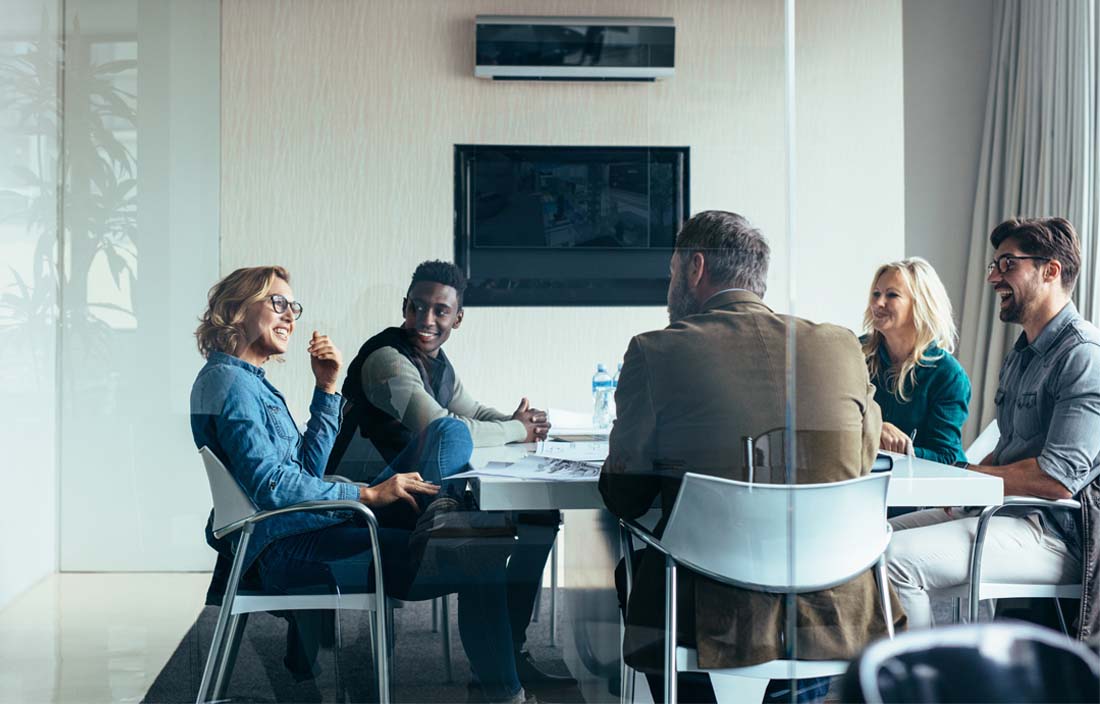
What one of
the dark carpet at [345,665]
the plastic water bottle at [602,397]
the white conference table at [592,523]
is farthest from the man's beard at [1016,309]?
the dark carpet at [345,665]

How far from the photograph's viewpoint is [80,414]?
2.66 m

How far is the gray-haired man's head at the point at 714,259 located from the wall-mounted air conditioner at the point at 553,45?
0.51 m

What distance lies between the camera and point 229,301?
2635 millimetres

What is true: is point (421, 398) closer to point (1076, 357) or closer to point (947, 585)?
point (947, 585)

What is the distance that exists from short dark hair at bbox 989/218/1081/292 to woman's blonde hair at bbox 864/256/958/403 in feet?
0.76

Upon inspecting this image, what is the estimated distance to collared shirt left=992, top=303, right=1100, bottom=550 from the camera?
107 inches

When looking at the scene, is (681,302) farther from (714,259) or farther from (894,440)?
(894,440)

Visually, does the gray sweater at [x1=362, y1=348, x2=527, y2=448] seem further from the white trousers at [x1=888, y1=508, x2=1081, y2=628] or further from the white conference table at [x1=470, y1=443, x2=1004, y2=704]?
the white trousers at [x1=888, y1=508, x2=1081, y2=628]

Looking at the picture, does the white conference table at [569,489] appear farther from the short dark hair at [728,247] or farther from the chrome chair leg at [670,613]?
the short dark hair at [728,247]

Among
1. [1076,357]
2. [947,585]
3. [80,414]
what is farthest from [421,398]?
[1076,357]

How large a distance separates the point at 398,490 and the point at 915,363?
1489 millimetres

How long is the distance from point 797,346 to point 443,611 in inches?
47.9

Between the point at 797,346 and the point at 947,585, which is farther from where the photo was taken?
the point at 947,585

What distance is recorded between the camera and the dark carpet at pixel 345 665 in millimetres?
2727
